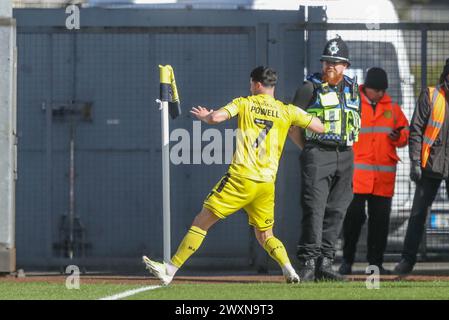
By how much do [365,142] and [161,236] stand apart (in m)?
2.50

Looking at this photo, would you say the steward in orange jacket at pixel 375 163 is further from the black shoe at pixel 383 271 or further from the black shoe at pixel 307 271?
the black shoe at pixel 307 271

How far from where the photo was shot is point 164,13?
49.4 ft

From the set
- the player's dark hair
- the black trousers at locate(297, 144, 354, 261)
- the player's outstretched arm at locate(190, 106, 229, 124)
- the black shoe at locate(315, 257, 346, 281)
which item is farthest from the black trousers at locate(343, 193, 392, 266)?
the player's outstretched arm at locate(190, 106, 229, 124)

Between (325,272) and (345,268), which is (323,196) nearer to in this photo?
(325,272)

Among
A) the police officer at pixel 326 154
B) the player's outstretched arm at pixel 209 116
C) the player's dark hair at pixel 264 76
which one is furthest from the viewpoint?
the police officer at pixel 326 154

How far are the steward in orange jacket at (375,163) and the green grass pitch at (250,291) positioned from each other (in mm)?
1460

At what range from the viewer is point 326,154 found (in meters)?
12.6

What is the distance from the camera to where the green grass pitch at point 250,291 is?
1053 centimetres

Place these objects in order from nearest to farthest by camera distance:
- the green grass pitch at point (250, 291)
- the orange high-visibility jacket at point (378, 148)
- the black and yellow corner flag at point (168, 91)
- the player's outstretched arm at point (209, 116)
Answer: the green grass pitch at point (250, 291), the player's outstretched arm at point (209, 116), the black and yellow corner flag at point (168, 91), the orange high-visibility jacket at point (378, 148)

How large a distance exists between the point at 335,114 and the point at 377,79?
1.29 metres

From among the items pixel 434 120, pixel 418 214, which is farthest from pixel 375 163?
pixel 434 120

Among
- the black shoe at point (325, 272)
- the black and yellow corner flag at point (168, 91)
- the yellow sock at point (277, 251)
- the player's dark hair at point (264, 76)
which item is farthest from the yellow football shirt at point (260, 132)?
the black shoe at point (325, 272)

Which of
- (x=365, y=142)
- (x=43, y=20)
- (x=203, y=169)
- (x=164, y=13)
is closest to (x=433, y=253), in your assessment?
(x=365, y=142)
